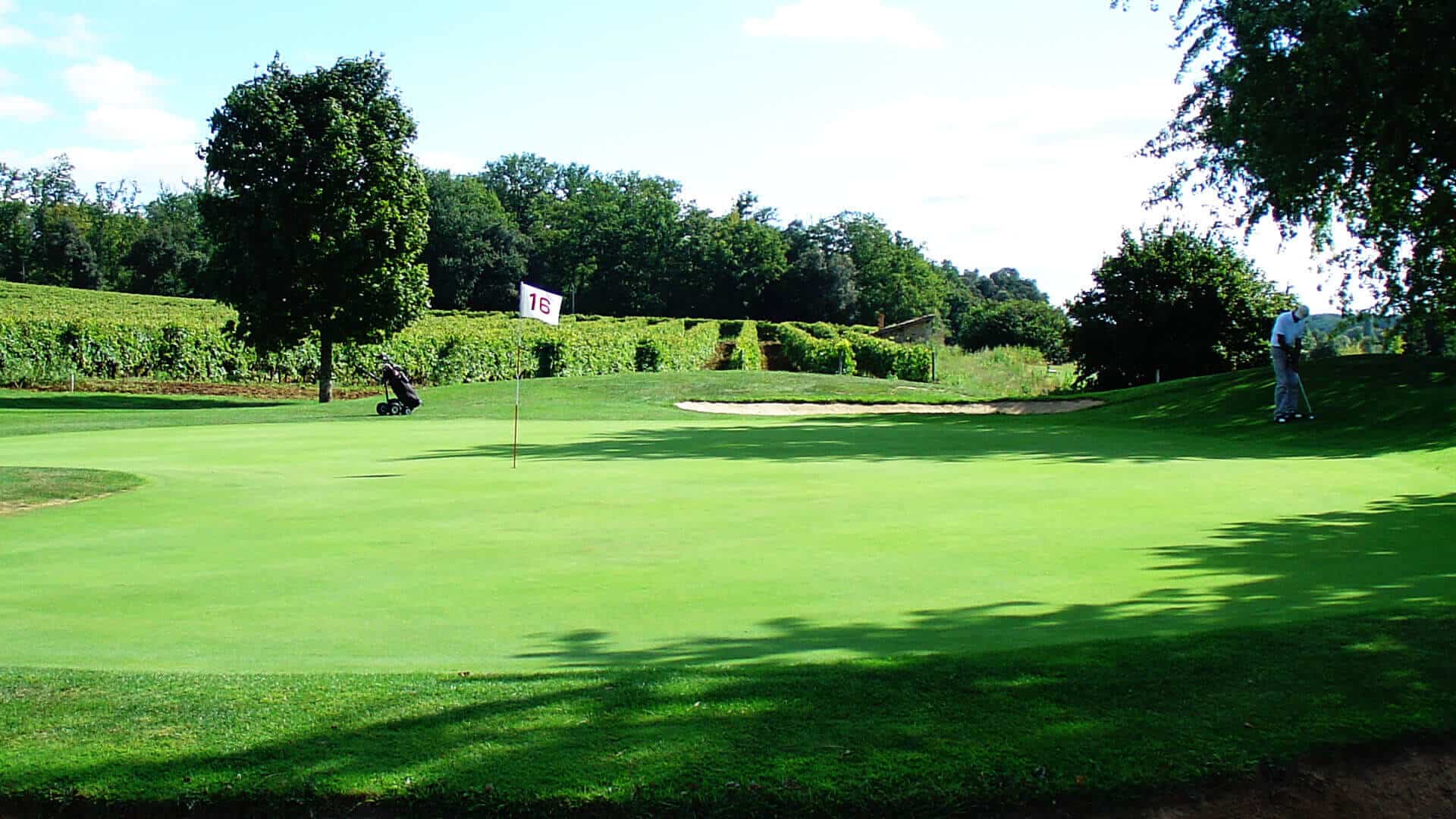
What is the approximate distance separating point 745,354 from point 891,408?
30.6 meters

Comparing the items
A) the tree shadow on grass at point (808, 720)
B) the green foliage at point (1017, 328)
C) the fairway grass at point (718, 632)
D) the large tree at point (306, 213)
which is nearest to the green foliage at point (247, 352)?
the large tree at point (306, 213)

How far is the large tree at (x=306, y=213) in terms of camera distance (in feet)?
117

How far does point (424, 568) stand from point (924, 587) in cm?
332

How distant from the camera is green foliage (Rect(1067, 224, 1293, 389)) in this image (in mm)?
36719

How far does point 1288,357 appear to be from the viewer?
2205cm

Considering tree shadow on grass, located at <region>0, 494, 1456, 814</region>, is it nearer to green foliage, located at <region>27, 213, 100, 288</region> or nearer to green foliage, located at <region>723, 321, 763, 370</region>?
green foliage, located at <region>723, 321, 763, 370</region>

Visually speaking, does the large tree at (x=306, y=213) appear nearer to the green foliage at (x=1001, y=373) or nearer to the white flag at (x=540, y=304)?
the white flag at (x=540, y=304)

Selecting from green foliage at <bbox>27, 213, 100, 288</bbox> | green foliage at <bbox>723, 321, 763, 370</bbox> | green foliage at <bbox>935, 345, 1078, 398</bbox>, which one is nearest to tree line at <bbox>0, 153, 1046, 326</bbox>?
green foliage at <bbox>27, 213, 100, 288</bbox>

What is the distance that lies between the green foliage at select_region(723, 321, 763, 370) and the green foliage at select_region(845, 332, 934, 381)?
5.62m

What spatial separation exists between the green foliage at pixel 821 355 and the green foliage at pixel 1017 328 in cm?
1931

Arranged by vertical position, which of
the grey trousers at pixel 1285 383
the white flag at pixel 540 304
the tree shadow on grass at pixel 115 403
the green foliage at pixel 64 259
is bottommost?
the tree shadow on grass at pixel 115 403

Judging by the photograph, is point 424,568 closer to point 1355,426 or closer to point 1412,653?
point 1412,653

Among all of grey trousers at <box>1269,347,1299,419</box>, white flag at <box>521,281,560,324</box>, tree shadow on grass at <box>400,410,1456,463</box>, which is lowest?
tree shadow on grass at <box>400,410,1456,463</box>

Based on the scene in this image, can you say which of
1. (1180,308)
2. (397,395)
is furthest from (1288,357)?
(397,395)
